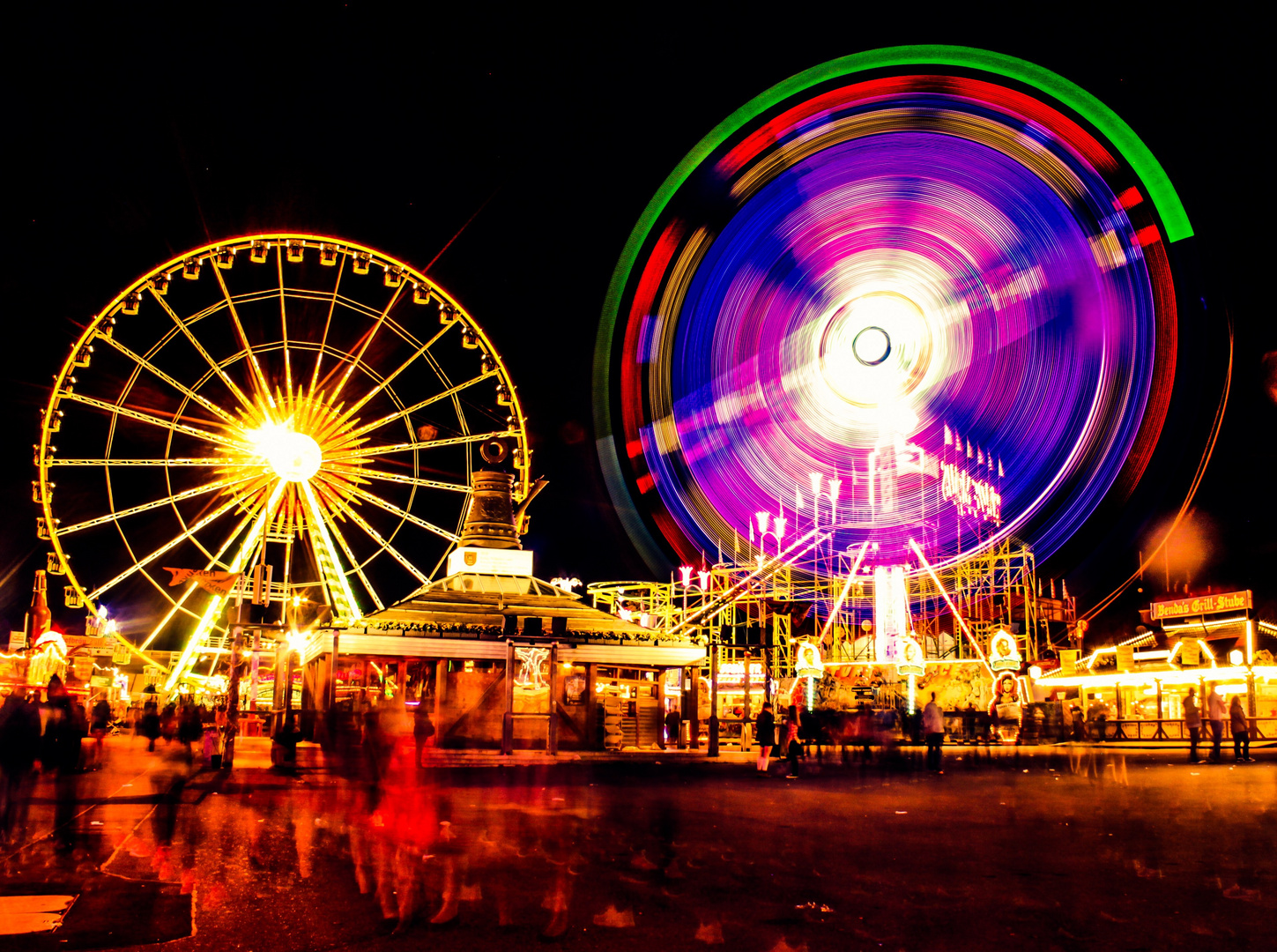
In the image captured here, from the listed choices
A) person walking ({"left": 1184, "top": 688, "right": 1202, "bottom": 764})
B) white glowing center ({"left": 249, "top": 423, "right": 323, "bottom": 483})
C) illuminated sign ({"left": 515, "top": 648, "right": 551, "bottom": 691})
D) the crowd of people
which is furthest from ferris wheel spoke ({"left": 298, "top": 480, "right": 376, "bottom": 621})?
person walking ({"left": 1184, "top": 688, "right": 1202, "bottom": 764})

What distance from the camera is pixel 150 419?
29.7 metres

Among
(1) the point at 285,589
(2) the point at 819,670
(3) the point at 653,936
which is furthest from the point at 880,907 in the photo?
(2) the point at 819,670

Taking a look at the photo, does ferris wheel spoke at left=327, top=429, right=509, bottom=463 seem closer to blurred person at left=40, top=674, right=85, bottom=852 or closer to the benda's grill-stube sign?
blurred person at left=40, top=674, right=85, bottom=852

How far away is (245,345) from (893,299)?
21.8 metres

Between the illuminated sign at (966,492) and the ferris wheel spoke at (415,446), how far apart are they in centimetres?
2605

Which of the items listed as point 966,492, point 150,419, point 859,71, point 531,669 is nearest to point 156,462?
point 150,419

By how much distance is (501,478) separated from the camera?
32.8 meters

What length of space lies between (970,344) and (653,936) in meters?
31.4

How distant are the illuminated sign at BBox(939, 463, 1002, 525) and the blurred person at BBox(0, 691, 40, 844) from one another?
146 feet

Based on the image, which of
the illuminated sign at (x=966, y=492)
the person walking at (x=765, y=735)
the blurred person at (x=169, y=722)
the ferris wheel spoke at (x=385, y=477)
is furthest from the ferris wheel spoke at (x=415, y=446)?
the illuminated sign at (x=966, y=492)

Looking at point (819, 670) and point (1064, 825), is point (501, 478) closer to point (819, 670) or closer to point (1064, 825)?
point (819, 670)

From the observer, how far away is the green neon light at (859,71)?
89.7 feet

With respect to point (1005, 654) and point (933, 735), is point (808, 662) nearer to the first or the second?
point (1005, 654)

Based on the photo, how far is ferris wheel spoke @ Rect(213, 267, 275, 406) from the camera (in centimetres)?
3081
